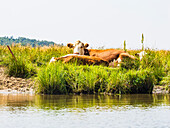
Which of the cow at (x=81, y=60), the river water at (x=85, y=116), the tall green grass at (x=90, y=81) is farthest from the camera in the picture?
the cow at (x=81, y=60)

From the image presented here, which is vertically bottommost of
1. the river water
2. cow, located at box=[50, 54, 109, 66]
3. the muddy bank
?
the river water

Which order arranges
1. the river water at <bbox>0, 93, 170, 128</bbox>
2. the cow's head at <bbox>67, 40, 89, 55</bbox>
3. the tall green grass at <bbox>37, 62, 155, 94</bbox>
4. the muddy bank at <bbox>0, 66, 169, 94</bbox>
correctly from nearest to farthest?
the river water at <bbox>0, 93, 170, 128</bbox> → the tall green grass at <bbox>37, 62, 155, 94</bbox> → the muddy bank at <bbox>0, 66, 169, 94</bbox> → the cow's head at <bbox>67, 40, 89, 55</bbox>

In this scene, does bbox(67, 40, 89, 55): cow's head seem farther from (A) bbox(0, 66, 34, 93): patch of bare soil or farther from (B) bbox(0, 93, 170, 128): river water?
(B) bbox(0, 93, 170, 128): river water

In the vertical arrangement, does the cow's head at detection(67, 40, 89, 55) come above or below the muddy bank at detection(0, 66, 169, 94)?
above

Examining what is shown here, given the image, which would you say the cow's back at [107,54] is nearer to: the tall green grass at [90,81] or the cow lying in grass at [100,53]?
the cow lying in grass at [100,53]

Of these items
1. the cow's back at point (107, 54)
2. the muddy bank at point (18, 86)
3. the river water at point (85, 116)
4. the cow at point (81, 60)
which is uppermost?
the cow's back at point (107, 54)

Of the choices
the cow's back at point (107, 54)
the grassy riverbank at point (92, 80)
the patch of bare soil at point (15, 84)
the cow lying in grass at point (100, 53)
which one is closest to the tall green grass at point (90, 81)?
the grassy riverbank at point (92, 80)

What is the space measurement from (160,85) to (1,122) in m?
9.23

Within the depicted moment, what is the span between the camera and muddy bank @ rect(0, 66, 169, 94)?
45.8ft

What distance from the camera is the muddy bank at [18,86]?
13969 mm

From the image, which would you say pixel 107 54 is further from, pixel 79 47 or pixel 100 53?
pixel 79 47

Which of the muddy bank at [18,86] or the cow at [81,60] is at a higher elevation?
the cow at [81,60]

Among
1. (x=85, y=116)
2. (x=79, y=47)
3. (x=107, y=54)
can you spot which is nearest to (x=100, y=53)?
(x=107, y=54)

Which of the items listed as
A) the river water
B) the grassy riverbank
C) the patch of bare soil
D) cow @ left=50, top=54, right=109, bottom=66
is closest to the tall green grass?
the grassy riverbank
